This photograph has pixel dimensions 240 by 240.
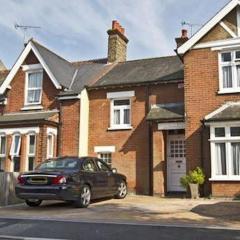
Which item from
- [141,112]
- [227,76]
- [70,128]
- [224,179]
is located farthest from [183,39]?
[224,179]

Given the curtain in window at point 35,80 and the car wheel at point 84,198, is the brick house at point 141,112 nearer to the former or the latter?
the curtain in window at point 35,80

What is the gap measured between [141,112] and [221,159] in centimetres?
508

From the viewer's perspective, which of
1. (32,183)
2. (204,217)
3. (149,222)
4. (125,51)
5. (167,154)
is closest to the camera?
(149,222)

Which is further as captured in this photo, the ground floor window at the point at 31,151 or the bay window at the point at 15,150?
the bay window at the point at 15,150

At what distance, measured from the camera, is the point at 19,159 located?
1972cm

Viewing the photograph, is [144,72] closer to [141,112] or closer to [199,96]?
[141,112]

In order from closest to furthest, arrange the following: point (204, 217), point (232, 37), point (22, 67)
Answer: point (204, 217), point (232, 37), point (22, 67)

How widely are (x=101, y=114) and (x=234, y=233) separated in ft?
43.1

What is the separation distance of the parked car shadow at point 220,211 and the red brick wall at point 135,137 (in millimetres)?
6581

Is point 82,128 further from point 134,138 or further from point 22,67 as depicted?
point 22,67

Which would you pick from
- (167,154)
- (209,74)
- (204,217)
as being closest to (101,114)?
(167,154)

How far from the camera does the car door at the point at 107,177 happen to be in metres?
14.7

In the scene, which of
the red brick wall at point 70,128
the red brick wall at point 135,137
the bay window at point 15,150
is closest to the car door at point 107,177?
the red brick wall at point 135,137

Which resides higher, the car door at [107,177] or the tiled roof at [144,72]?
the tiled roof at [144,72]
